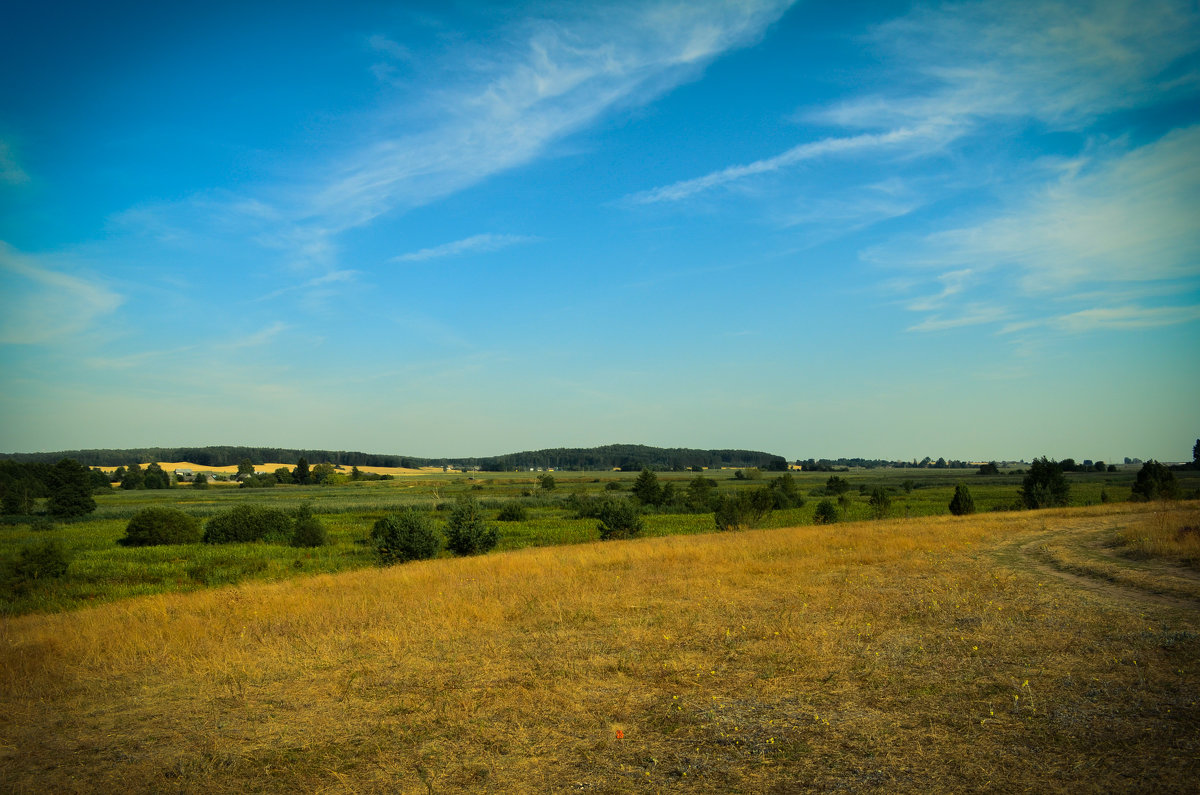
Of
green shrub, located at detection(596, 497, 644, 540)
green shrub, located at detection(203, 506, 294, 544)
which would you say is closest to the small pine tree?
green shrub, located at detection(596, 497, 644, 540)

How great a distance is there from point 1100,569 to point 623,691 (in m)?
14.5

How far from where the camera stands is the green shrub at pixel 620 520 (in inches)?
1444

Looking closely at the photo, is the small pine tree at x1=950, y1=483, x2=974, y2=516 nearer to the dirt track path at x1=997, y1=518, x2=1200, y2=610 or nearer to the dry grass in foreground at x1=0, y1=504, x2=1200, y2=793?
the dirt track path at x1=997, y1=518, x2=1200, y2=610

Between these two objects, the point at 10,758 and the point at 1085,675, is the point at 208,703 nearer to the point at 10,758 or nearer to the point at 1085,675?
the point at 10,758

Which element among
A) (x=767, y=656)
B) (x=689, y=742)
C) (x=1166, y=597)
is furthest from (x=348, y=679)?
(x=1166, y=597)

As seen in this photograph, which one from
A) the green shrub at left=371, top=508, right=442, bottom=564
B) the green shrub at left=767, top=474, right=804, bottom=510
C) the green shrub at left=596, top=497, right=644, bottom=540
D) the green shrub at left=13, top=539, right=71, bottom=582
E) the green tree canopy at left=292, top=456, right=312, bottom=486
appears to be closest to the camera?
the green shrub at left=13, top=539, right=71, bottom=582

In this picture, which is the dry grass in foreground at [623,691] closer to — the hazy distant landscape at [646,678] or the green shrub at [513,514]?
the hazy distant landscape at [646,678]

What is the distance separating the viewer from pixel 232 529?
43.8 metres

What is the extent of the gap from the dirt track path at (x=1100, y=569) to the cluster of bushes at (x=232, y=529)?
37480mm

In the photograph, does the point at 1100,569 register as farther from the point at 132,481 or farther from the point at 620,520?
the point at 132,481

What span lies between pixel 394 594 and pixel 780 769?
12.8 metres

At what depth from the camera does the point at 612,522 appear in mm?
36812

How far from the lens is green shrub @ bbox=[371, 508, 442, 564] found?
28438 mm

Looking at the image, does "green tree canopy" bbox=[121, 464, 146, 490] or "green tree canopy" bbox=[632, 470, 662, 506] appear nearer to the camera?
"green tree canopy" bbox=[632, 470, 662, 506]
